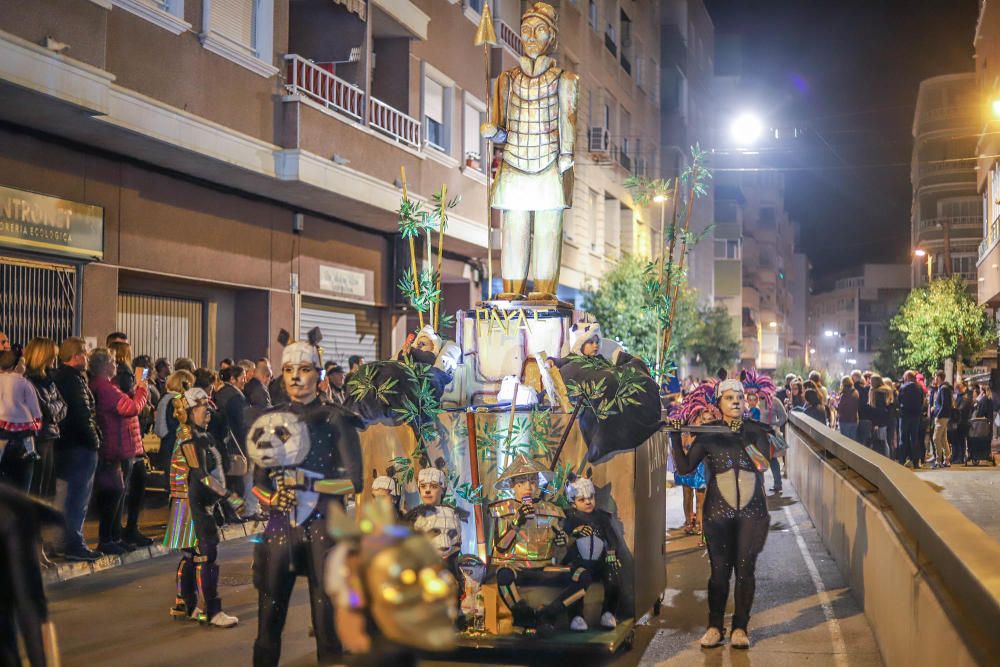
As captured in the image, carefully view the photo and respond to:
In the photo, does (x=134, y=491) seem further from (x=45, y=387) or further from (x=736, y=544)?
(x=736, y=544)

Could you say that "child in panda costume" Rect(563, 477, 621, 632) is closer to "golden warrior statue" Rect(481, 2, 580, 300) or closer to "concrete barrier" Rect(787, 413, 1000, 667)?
"concrete barrier" Rect(787, 413, 1000, 667)

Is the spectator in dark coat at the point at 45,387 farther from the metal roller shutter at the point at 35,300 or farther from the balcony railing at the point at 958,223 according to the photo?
the balcony railing at the point at 958,223

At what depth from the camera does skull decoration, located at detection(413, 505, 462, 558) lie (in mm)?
7254

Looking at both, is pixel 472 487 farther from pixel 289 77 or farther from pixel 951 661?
pixel 289 77

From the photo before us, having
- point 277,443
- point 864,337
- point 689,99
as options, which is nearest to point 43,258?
point 277,443

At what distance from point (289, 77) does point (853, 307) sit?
13347 cm

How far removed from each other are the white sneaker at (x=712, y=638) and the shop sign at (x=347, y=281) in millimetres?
13182

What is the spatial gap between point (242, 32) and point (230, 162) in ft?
7.21

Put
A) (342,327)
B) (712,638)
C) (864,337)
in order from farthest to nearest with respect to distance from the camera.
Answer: (864,337) → (342,327) → (712,638)

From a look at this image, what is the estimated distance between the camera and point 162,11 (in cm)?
1449

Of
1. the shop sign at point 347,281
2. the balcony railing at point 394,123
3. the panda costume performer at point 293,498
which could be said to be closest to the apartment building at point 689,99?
the balcony railing at point 394,123

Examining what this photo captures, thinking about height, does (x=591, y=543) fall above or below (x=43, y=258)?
below

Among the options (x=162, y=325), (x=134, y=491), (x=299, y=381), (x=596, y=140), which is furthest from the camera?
(x=596, y=140)

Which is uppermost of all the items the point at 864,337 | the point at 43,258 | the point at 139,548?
the point at 864,337
